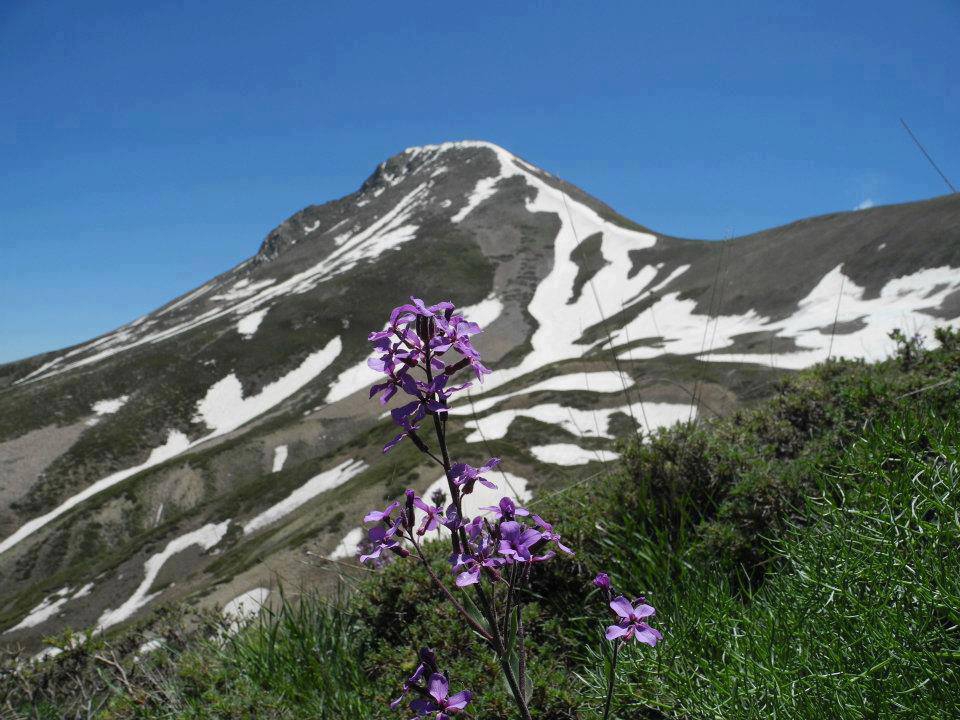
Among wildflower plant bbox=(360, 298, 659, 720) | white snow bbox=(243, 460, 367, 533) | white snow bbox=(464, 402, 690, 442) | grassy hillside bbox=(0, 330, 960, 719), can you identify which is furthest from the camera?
white snow bbox=(243, 460, 367, 533)

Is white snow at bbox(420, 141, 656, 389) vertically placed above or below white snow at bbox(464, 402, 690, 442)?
above

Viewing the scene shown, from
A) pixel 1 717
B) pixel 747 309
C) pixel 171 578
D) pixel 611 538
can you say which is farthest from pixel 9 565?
pixel 747 309

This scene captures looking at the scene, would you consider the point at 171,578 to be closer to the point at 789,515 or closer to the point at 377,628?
the point at 377,628

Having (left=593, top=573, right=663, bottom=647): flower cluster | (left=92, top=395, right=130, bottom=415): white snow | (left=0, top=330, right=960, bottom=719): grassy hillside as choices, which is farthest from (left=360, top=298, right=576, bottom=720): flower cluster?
(left=92, top=395, right=130, bottom=415): white snow

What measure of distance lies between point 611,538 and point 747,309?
73653 millimetres

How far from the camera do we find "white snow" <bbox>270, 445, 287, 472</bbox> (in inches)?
2689

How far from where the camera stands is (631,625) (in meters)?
2.57

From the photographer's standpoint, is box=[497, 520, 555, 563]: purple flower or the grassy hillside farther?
the grassy hillside

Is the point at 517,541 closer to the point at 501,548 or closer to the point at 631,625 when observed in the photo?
the point at 501,548

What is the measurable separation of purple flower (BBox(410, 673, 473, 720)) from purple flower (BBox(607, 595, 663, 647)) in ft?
2.16

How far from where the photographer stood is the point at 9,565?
61344mm

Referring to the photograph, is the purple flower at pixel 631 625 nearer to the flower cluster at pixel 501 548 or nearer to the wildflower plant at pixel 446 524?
the wildflower plant at pixel 446 524

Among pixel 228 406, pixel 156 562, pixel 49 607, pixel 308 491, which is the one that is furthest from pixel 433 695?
pixel 228 406

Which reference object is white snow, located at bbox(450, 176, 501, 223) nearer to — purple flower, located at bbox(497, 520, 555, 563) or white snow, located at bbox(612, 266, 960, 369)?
white snow, located at bbox(612, 266, 960, 369)
